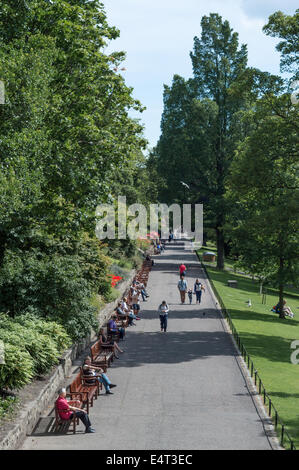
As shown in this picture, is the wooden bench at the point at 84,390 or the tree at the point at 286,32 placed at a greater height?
the tree at the point at 286,32

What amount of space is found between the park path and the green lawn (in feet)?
3.57

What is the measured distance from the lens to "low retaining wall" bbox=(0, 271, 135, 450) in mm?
11875

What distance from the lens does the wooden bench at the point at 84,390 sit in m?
15.0

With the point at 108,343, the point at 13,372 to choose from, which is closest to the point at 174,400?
the point at 13,372

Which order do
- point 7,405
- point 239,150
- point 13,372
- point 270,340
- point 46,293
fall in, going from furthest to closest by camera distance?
1. point 239,150
2. point 270,340
3. point 46,293
4. point 13,372
5. point 7,405

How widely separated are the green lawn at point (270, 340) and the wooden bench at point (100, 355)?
5641 millimetres

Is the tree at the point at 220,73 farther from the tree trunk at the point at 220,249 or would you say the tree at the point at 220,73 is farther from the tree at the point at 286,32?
the tree at the point at 286,32

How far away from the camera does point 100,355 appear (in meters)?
20.4

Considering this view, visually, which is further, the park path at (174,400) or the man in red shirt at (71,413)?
the man in red shirt at (71,413)

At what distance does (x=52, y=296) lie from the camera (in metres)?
20.7

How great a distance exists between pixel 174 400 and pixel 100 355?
5.14 metres

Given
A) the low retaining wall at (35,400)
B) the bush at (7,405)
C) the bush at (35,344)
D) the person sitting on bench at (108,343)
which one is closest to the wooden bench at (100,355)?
the person sitting on bench at (108,343)

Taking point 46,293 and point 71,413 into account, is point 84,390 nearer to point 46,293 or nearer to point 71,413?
point 71,413

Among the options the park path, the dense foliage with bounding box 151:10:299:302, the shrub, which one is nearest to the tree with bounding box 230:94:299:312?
the dense foliage with bounding box 151:10:299:302
